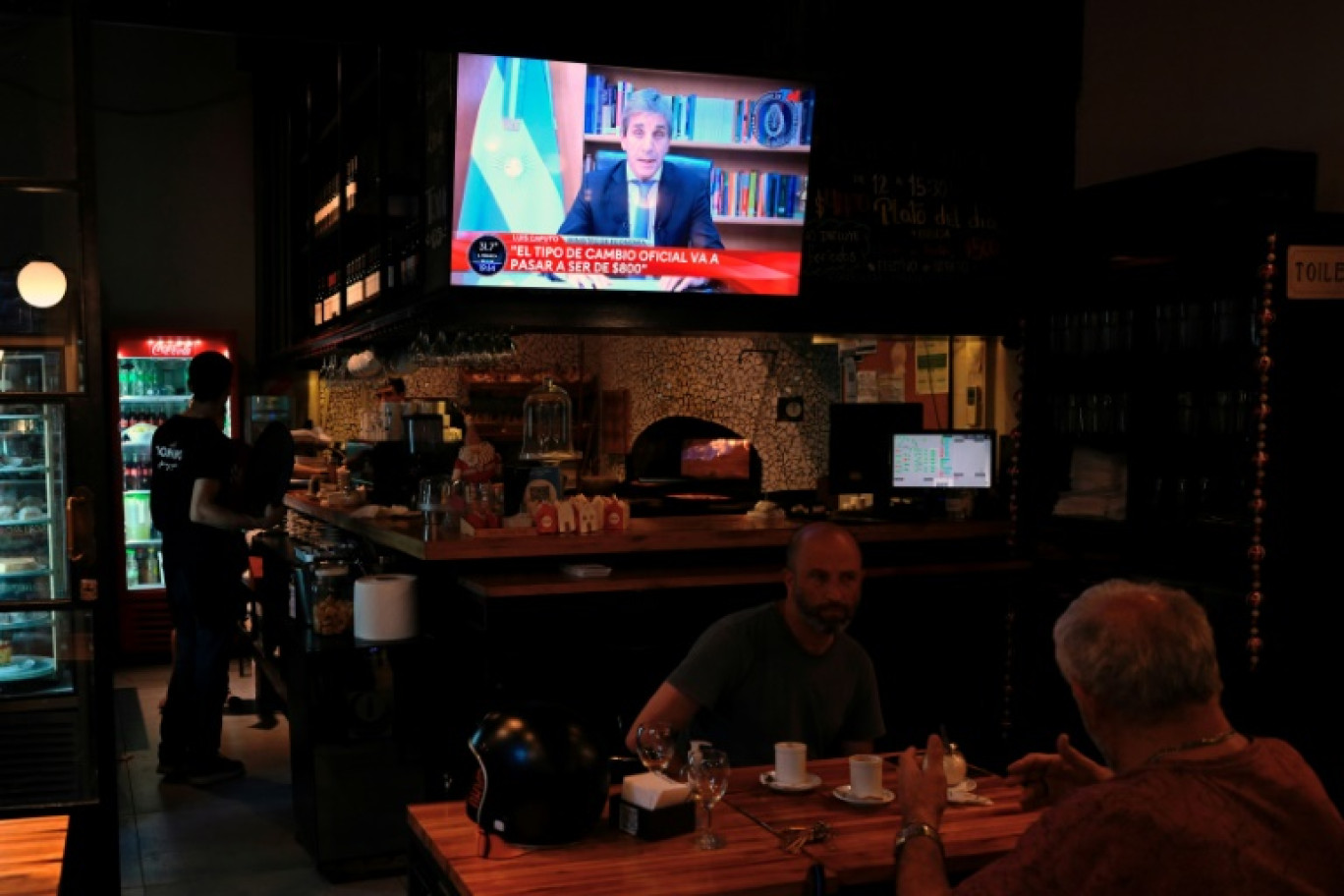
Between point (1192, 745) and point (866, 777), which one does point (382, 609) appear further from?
point (1192, 745)

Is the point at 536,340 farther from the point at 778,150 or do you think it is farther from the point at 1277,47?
the point at 1277,47

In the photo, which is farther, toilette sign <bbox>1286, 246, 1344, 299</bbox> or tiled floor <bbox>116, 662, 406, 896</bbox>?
tiled floor <bbox>116, 662, 406, 896</bbox>

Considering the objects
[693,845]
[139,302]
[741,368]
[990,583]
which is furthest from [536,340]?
[693,845]

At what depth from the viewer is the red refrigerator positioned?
898 centimetres

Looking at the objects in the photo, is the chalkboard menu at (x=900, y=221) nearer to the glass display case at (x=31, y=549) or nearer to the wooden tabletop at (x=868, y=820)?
the glass display case at (x=31, y=549)

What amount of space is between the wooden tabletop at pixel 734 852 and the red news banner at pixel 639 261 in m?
3.21

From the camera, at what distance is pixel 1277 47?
4.91 m

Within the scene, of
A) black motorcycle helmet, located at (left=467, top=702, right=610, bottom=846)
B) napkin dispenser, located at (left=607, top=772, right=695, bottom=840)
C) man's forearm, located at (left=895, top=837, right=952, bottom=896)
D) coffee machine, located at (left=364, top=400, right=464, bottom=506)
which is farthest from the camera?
coffee machine, located at (left=364, top=400, right=464, bottom=506)

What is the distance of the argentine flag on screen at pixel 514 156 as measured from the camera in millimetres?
5344

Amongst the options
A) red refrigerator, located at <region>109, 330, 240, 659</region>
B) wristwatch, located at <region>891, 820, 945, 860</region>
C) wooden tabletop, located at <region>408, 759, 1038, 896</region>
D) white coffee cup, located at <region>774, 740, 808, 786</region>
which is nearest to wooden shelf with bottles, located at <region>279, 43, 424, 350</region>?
red refrigerator, located at <region>109, 330, 240, 659</region>

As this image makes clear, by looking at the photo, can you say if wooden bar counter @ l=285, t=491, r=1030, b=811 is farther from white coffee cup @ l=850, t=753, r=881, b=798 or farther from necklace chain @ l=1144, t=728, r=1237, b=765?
necklace chain @ l=1144, t=728, r=1237, b=765

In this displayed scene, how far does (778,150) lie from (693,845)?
4023 mm

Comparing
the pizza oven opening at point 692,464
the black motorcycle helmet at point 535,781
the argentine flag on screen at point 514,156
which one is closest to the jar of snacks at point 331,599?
the argentine flag on screen at point 514,156

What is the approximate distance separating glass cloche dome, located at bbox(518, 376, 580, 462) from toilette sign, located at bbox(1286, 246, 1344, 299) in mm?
3128
